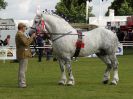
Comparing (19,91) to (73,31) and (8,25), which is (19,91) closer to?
(73,31)

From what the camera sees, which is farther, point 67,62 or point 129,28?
point 129,28

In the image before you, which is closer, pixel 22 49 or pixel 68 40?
pixel 22 49

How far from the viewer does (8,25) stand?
168 feet

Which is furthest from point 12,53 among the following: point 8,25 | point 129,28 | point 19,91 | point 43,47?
point 129,28

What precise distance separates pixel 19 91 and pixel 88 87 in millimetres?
2514

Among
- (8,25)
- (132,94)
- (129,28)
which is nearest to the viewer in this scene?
(132,94)

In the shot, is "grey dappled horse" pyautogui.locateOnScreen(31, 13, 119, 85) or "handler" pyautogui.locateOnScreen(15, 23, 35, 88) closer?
"handler" pyautogui.locateOnScreen(15, 23, 35, 88)

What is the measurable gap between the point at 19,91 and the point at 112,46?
4.50 meters

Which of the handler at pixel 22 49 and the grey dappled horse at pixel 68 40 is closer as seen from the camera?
the handler at pixel 22 49

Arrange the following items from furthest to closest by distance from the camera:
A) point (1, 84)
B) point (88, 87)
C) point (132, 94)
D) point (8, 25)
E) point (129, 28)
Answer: point (129, 28) → point (8, 25) → point (1, 84) → point (88, 87) → point (132, 94)

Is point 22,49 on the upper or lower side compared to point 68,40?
lower

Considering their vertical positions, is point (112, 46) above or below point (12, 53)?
above

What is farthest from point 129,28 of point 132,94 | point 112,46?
point 132,94

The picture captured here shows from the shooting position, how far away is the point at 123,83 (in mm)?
18453
